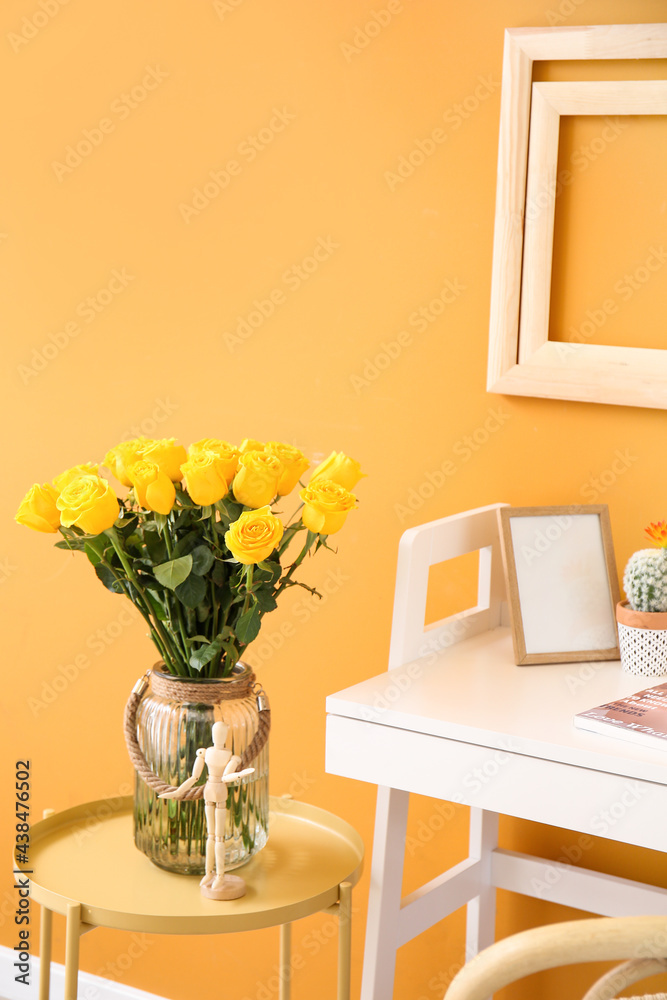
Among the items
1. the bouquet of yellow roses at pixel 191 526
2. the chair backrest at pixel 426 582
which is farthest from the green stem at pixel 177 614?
the chair backrest at pixel 426 582

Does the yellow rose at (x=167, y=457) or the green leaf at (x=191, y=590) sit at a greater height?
the yellow rose at (x=167, y=457)

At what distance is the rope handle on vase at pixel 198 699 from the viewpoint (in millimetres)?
1310

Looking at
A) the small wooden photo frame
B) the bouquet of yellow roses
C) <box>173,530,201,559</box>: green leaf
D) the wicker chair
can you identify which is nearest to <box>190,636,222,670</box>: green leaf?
the bouquet of yellow roses

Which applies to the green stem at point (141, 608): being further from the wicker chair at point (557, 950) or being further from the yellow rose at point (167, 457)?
the wicker chair at point (557, 950)

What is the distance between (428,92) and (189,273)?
512 millimetres

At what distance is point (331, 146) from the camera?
1762 millimetres

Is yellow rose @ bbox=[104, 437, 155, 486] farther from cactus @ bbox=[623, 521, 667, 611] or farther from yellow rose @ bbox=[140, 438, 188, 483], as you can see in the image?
cactus @ bbox=[623, 521, 667, 611]

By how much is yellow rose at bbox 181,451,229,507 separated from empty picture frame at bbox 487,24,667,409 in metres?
0.52

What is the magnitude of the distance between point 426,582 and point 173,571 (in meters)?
0.33

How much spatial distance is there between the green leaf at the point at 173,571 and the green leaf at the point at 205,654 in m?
0.09

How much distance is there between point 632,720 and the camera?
3.90 feet

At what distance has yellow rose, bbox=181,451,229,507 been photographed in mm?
1275

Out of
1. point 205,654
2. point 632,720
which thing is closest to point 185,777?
point 205,654

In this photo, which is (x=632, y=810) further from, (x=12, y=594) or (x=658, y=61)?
(x=12, y=594)
